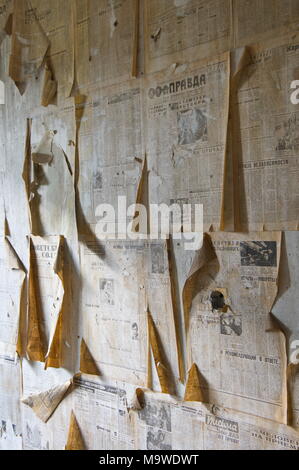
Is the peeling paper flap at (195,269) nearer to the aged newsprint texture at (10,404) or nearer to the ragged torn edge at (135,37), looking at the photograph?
the ragged torn edge at (135,37)

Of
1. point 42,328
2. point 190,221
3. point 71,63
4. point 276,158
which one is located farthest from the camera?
point 42,328

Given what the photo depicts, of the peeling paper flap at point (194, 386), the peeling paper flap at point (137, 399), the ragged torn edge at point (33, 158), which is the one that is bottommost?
the peeling paper flap at point (137, 399)

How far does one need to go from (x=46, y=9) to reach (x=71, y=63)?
189mm

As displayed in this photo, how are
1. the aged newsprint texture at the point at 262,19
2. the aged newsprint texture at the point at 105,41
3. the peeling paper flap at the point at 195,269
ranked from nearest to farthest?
the aged newsprint texture at the point at 262,19, the peeling paper flap at the point at 195,269, the aged newsprint texture at the point at 105,41

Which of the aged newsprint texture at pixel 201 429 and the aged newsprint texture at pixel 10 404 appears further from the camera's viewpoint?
the aged newsprint texture at pixel 10 404

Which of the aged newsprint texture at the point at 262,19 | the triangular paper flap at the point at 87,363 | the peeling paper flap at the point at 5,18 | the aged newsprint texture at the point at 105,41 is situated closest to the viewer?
the aged newsprint texture at the point at 262,19

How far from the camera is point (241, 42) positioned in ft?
3.09

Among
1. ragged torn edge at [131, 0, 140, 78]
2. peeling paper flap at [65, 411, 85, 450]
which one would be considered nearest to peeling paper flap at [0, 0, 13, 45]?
ragged torn edge at [131, 0, 140, 78]

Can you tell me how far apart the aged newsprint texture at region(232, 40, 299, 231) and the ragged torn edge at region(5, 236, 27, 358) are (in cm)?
69

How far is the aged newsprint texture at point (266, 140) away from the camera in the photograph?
2.92ft

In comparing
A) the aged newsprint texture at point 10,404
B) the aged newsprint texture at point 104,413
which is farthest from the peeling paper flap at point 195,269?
the aged newsprint texture at point 10,404

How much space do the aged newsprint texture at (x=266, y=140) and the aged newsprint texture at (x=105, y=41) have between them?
0.30m
